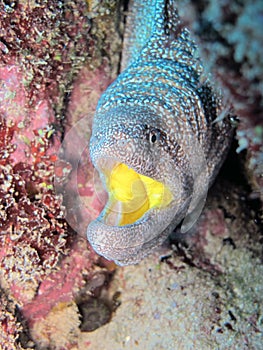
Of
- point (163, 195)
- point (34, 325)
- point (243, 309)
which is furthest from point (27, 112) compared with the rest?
point (243, 309)

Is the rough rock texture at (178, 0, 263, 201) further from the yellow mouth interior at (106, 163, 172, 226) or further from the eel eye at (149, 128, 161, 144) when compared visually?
the yellow mouth interior at (106, 163, 172, 226)

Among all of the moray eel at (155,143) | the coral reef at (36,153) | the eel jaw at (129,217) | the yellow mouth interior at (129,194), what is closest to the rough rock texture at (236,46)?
the moray eel at (155,143)

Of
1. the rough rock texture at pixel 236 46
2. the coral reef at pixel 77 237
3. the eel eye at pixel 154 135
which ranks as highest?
the rough rock texture at pixel 236 46

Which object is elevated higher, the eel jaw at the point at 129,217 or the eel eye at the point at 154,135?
the eel eye at the point at 154,135

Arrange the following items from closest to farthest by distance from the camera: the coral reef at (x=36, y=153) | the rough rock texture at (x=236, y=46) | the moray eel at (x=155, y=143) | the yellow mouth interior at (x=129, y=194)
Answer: the rough rock texture at (x=236, y=46), the moray eel at (x=155, y=143), the coral reef at (x=36, y=153), the yellow mouth interior at (x=129, y=194)

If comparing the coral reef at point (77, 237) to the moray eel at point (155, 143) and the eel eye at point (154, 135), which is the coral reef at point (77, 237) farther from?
the eel eye at point (154, 135)

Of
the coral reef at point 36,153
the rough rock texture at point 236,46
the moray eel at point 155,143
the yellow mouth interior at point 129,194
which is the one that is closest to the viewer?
the rough rock texture at point 236,46

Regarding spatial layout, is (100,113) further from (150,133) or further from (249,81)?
(249,81)

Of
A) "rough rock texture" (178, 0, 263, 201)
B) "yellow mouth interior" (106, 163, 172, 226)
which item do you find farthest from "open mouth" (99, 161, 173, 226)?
"rough rock texture" (178, 0, 263, 201)

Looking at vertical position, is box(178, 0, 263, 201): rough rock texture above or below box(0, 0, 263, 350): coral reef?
above
